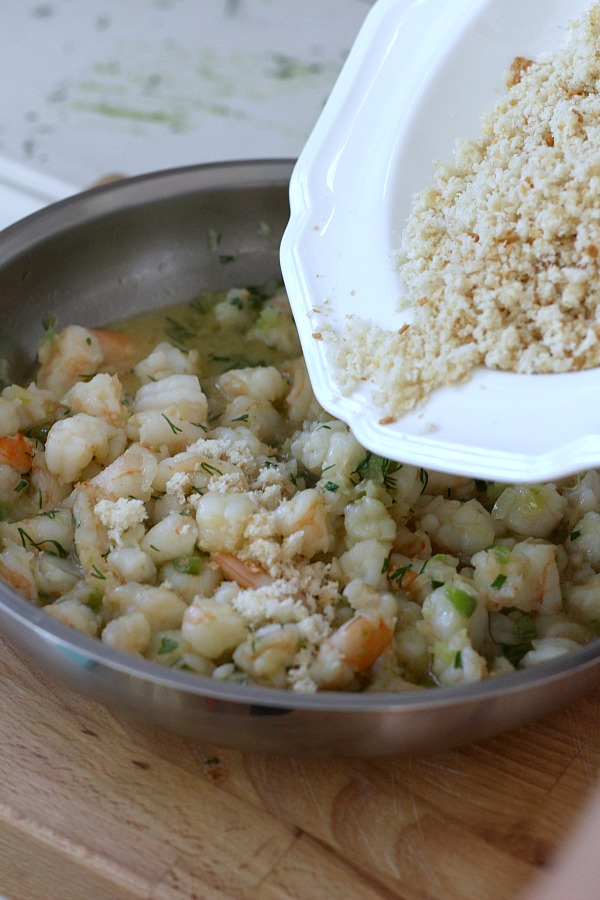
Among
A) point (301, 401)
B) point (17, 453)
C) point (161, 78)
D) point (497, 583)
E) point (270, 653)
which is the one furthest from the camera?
point (161, 78)

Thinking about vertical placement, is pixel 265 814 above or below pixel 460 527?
below

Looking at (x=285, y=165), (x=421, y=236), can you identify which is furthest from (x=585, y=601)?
(x=285, y=165)

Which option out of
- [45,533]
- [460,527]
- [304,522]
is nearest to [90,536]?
[45,533]

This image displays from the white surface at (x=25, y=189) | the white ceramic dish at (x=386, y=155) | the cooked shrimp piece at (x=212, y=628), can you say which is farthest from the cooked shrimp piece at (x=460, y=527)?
the white surface at (x=25, y=189)

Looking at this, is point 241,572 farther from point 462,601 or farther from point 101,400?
point 101,400

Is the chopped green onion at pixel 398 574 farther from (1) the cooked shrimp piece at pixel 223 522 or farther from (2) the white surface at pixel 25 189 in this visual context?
(2) the white surface at pixel 25 189

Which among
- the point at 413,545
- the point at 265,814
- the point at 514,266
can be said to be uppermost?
the point at 514,266

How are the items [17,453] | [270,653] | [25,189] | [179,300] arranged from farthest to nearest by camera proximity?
1. [25,189]
2. [179,300]
3. [17,453]
4. [270,653]
